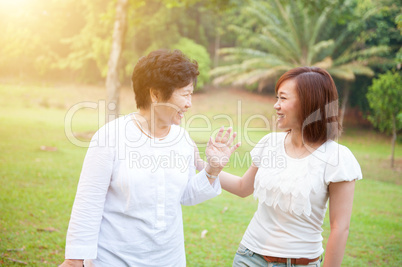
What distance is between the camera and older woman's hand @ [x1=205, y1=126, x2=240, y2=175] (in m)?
2.23

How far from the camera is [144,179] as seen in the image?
2016 mm

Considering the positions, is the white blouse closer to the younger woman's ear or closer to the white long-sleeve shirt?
the white long-sleeve shirt

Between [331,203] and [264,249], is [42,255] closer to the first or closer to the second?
[264,249]

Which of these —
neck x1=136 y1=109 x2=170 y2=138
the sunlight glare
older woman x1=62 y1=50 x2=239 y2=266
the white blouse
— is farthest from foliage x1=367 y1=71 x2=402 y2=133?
the sunlight glare

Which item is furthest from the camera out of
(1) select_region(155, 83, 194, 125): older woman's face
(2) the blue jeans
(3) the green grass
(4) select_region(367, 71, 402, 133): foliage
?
(4) select_region(367, 71, 402, 133): foliage

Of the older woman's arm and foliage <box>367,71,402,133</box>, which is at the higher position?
foliage <box>367,71,402,133</box>

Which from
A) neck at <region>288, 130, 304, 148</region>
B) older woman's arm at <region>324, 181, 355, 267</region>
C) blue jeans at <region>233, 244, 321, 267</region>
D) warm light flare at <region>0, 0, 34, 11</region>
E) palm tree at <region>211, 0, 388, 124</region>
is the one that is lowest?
blue jeans at <region>233, 244, 321, 267</region>

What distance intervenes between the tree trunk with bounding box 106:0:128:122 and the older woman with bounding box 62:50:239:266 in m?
9.25

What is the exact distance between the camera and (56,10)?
23.4 meters

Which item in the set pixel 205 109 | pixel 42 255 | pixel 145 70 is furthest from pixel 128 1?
pixel 205 109

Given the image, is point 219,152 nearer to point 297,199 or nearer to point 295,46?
point 297,199

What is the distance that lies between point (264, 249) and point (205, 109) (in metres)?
20.9

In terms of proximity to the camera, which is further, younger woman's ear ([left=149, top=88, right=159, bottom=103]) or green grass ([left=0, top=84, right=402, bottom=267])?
green grass ([left=0, top=84, right=402, bottom=267])

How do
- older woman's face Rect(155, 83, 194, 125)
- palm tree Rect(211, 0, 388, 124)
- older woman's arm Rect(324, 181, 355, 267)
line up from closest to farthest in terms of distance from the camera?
1. older woman's arm Rect(324, 181, 355, 267)
2. older woman's face Rect(155, 83, 194, 125)
3. palm tree Rect(211, 0, 388, 124)
